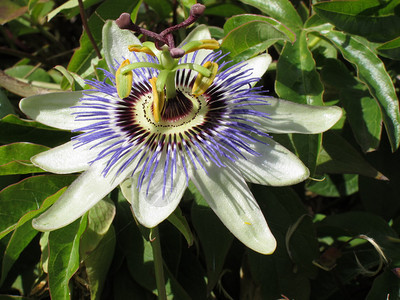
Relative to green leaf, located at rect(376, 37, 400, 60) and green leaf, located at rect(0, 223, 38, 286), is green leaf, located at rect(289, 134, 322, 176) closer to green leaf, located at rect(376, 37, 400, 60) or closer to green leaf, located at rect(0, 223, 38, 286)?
green leaf, located at rect(376, 37, 400, 60)

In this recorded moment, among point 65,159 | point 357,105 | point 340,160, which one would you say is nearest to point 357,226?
point 340,160

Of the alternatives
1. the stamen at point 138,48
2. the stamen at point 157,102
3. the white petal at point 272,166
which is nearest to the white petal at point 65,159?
the stamen at point 157,102

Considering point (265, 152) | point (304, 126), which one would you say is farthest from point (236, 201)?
point (304, 126)

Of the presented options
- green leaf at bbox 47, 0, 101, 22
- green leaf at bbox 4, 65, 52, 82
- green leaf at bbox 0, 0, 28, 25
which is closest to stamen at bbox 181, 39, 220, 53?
green leaf at bbox 47, 0, 101, 22

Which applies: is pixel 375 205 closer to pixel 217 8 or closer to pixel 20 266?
pixel 217 8

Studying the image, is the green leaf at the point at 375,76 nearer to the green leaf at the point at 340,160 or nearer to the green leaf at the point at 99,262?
the green leaf at the point at 340,160

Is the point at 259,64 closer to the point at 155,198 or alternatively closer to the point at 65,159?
the point at 155,198

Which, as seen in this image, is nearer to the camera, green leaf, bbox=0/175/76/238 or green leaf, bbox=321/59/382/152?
green leaf, bbox=0/175/76/238
